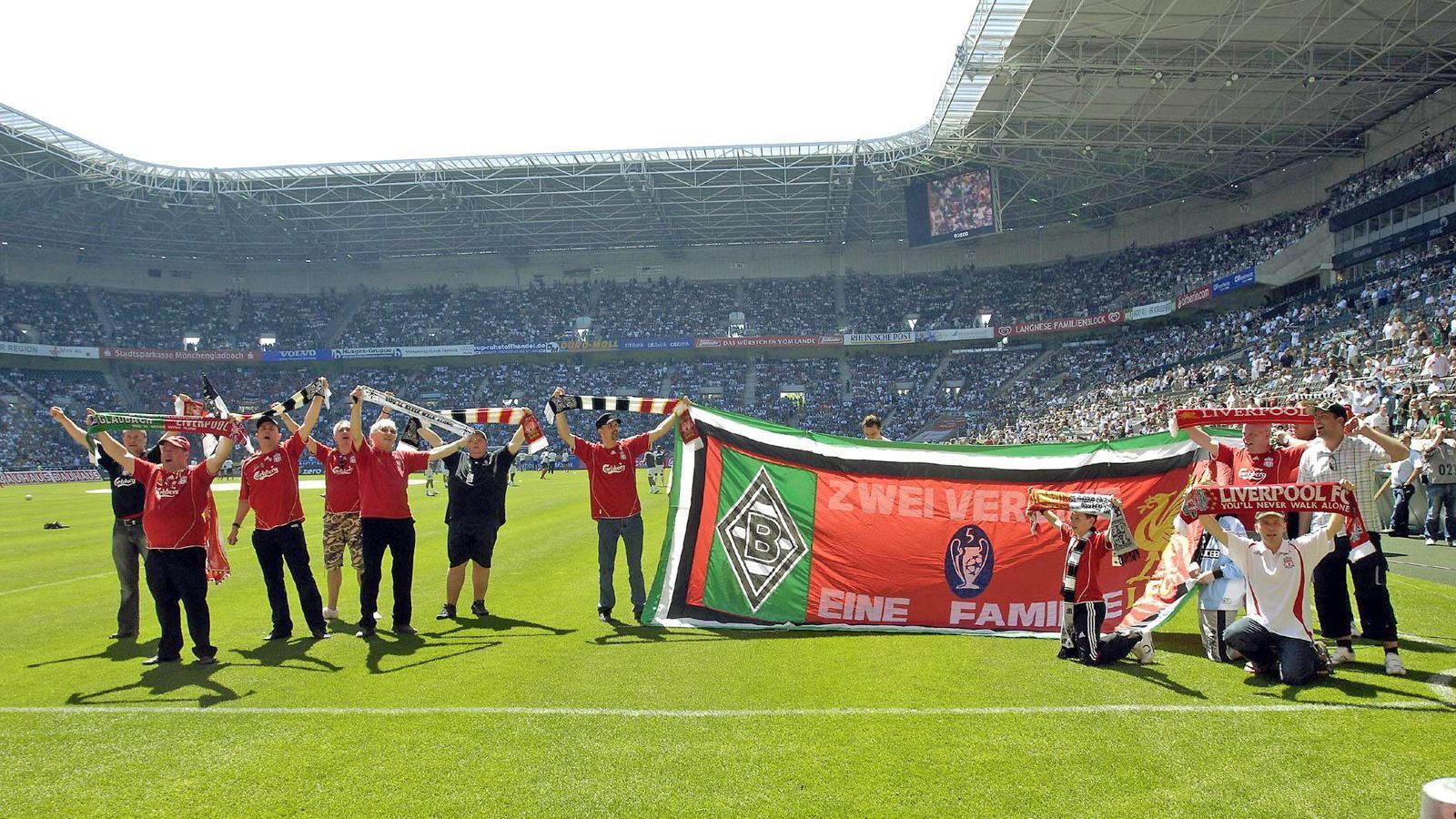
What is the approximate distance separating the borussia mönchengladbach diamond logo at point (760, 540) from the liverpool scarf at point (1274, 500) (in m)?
3.50

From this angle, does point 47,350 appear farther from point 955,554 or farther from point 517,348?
point 955,554

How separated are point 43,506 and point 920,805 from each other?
31.1 meters

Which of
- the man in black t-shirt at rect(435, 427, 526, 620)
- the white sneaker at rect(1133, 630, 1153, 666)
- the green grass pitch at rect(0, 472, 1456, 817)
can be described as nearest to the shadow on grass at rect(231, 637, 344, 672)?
the green grass pitch at rect(0, 472, 1456, 817)

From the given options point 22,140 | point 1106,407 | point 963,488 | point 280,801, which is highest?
point 22,140

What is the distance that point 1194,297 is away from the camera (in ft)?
147

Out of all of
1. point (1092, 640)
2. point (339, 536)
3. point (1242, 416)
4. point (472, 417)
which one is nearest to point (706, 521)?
point (472, 417)

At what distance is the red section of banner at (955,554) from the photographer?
793 centimetres

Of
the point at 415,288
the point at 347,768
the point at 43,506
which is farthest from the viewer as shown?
the point at 415,288

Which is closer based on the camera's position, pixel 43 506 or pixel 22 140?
pixel 43 506

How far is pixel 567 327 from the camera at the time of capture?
63.1 m

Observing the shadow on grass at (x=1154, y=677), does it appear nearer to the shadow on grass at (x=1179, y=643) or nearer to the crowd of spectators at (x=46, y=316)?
the shadow on grass at (x=1179, y=643)

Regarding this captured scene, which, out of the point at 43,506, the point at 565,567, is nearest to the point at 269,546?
the point at 565,567

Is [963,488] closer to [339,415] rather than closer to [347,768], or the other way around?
[347,768]

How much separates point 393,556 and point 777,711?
4515 mm
